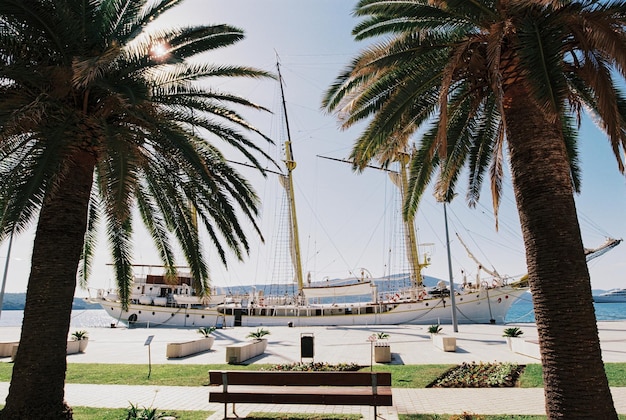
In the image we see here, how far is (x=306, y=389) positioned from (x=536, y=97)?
19.1 feet

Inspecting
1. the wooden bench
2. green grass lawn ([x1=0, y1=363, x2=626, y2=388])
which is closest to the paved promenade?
green grass lawn ([x1=0, y1=363, x2=626, y2=388])

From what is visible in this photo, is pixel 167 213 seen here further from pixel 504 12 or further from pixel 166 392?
pixel 504 12

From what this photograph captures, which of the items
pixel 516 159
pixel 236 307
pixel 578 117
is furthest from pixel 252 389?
pixel 236 307

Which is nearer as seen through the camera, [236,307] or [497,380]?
[497,380]

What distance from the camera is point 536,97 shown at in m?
5.22

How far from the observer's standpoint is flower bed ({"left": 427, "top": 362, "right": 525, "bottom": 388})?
9336mm

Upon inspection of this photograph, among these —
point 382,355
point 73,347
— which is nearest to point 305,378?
point 382,355

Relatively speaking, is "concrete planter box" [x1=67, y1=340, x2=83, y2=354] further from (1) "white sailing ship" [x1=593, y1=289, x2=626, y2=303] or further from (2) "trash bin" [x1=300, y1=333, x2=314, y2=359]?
(1) "white sailing ship" [x1=593, y1=289, x2=626, y2=303]

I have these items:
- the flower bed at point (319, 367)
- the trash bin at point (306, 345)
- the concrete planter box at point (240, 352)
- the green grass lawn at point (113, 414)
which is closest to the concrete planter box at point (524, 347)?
the flower bed at point (319, 367)

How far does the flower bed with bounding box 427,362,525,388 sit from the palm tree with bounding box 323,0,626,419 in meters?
4.80

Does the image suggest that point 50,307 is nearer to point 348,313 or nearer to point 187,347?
point 187,347

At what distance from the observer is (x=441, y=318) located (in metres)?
35.8

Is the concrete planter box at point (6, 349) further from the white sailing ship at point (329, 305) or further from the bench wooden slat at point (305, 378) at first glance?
the white sailing ship at point (329, 305)

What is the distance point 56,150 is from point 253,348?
35.7 ft
